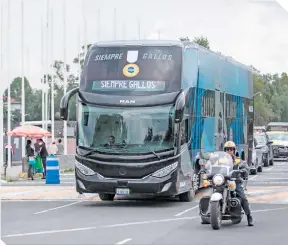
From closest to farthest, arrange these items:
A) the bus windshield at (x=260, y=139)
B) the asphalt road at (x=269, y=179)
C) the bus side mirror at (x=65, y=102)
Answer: the bus side mirror at (x=65, y=102) < the asphalt road at (x=269, y=179) < the bus windshield at (x=260, y=139)

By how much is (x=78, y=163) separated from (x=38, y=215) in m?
2.28

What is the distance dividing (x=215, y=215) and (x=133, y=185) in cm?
493

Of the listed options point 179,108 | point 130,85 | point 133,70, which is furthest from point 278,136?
point 179,108

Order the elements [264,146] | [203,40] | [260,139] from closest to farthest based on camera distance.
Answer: [264,146] → [260,139] → [203,40]

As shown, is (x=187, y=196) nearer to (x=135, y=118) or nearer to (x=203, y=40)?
(x=135, y=118)

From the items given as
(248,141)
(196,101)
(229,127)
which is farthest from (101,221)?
(248,141)

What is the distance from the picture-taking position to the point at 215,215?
15.4 m

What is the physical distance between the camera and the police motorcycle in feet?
50.8

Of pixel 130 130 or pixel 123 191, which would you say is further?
pixel 130 130

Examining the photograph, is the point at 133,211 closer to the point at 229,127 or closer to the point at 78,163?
the point at 78,163

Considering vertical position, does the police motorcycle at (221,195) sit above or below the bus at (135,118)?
below

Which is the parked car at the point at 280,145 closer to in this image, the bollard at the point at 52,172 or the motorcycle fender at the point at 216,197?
the bollard at the point at 52,172

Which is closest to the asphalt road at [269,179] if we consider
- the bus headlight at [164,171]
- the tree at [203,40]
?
the bus headlight at [164,171]

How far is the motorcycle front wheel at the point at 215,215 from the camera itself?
1534 cm
